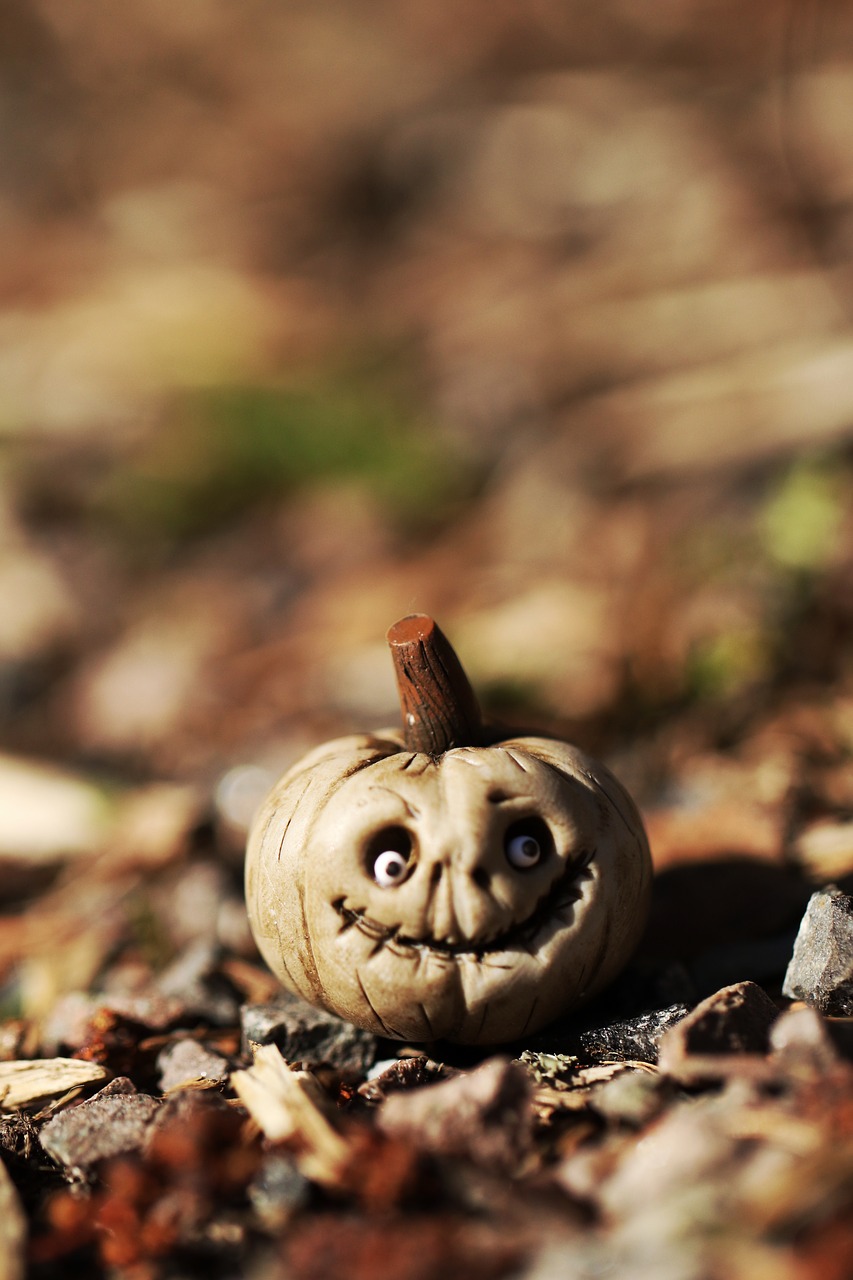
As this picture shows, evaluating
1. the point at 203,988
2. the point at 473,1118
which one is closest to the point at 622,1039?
the point at 473,1118

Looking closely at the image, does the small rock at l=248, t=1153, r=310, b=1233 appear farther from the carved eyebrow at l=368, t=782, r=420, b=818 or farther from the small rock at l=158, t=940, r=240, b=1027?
the small rock at l=158, t=940, r=240, b=1027

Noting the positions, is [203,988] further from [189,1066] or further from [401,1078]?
[401,1078]

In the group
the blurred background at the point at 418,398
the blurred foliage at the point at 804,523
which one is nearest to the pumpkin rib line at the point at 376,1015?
the blurred background at the point at 418,398

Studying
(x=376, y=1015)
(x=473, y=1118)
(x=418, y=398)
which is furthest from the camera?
(x=418, y=398)

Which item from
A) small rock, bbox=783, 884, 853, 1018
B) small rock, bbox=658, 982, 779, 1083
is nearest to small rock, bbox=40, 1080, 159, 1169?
small rock, bbox=658, 982, 779, 1083

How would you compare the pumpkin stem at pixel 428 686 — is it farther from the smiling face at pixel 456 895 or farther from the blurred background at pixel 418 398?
the blurred background at pixel 418 398
